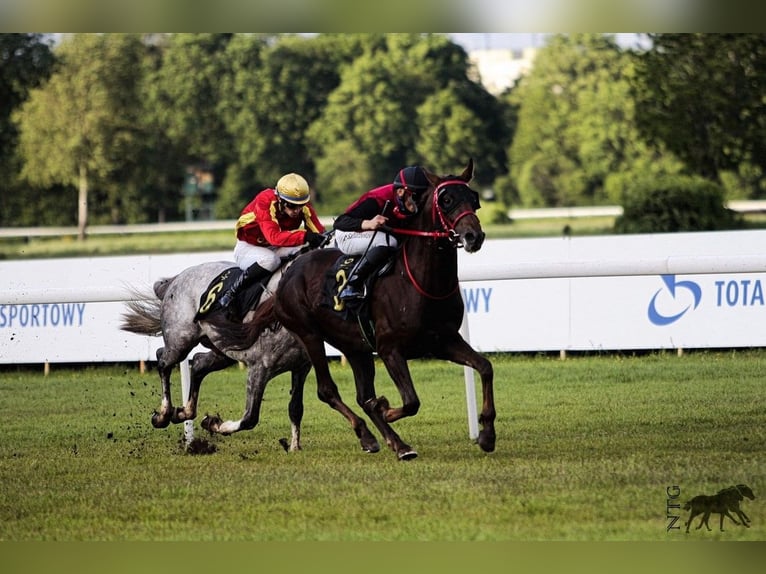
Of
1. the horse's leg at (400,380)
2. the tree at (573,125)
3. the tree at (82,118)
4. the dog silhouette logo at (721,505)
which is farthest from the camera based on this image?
the tree at (573,125)

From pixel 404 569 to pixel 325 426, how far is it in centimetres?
380

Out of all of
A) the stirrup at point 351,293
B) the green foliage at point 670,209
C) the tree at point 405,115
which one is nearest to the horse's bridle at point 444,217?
the stirrup at point 351,293

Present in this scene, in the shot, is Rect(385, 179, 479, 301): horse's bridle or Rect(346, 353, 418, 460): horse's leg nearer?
Rect(385, 179, 479, 301): horse's bridle

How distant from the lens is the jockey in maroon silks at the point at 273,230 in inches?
296

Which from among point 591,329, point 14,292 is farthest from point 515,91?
point 14,292

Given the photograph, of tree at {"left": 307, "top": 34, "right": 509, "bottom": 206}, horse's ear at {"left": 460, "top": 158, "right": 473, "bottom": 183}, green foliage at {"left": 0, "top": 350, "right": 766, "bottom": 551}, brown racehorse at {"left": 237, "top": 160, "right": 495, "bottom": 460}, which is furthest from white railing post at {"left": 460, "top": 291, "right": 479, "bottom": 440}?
tree at {"left": 307, "top": 34, "right": 509, "bottom": 206}

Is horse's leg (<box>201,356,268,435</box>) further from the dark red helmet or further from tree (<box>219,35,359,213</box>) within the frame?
tree (<box>219,35,359,213</box>)

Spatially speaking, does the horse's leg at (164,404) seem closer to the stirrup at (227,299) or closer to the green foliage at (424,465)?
the green foliage at (424,465)

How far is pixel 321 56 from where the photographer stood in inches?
2235

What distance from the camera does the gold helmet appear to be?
294 inches

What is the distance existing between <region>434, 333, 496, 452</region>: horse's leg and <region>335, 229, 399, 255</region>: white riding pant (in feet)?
2.10

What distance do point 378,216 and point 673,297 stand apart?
5382mm

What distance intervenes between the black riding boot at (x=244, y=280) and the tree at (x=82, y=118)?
38.3 m

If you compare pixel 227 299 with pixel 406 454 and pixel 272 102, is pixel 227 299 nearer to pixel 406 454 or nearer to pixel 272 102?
pixel 406 454
